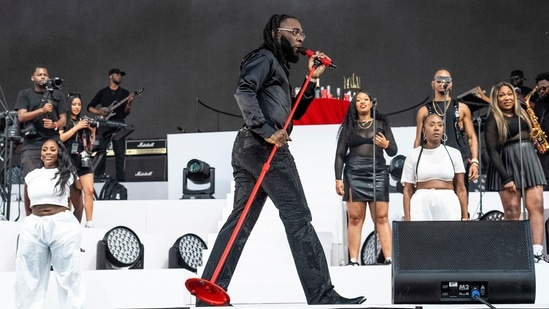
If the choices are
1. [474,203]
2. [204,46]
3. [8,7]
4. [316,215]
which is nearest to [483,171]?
[474,203]

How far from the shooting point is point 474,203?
355 inches

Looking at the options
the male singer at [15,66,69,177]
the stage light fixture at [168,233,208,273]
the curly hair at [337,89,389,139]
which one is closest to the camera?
the curly hair at [337,89,389,139]

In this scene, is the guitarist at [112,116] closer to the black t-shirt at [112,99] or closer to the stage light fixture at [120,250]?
the black t-shirt at [112,99]

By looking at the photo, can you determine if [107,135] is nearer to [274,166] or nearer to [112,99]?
[112,99]

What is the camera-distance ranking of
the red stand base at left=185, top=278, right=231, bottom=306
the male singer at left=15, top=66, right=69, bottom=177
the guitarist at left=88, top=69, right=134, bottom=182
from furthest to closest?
the guitarist at left=88, top=69, right=134, bottom=182
the male singer at left=15, top=66, right=69, bottom=177
the red stand base at left=185, top=278, right=231, bottom=306

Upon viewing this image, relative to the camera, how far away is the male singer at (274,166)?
461 centimetres

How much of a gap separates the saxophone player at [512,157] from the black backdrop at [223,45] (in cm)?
590

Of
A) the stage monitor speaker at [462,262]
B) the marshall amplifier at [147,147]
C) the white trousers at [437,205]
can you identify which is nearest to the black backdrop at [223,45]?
the marshall amplifier at [147,147]

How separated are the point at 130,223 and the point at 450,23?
5660 millimetres

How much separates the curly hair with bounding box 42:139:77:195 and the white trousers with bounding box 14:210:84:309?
0.21 m

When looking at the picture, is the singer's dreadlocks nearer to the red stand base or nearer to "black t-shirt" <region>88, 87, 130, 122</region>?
the red stand base

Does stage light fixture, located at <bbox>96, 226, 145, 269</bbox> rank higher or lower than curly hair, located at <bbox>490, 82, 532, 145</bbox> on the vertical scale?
lower

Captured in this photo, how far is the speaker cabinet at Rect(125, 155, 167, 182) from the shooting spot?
11.9 metres

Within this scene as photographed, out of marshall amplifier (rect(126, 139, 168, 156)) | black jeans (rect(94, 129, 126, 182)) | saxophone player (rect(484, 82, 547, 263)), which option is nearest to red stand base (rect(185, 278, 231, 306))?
saxophone player (rect(484, 82, 547, 263))
